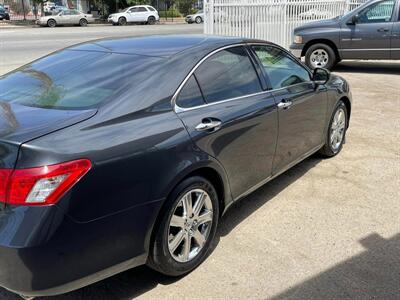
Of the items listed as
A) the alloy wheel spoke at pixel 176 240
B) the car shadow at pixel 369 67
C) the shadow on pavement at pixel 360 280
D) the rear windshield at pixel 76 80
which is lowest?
the shadow on pavement at pixel 360 280

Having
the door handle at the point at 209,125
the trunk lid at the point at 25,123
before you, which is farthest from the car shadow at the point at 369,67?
the trunk lid at the point at 25,123

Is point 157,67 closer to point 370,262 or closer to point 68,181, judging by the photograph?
point 68,181

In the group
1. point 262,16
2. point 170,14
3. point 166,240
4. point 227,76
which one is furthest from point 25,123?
point 170,14

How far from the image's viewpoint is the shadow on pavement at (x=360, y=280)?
3.15m

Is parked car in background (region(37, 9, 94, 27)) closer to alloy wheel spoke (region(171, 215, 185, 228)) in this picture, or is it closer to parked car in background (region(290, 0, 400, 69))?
parked car in background (region(290, 0, 400, 69))

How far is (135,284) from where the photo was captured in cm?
326

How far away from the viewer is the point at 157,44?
380cm

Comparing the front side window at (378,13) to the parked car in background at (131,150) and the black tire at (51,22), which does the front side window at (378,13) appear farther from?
the black tire at (51,22)

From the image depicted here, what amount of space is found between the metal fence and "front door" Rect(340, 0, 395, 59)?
106 inches

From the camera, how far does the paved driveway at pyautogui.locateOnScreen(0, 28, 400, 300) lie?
10.5ft

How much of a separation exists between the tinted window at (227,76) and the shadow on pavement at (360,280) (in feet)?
4.77

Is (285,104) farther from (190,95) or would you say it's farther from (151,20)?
(151,20)

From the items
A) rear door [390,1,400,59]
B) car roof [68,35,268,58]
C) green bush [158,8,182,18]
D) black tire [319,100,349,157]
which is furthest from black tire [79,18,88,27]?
car roof [68,35,268,58]

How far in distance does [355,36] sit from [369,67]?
1410mm
